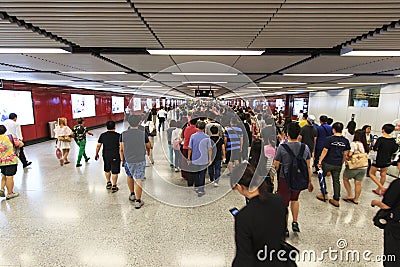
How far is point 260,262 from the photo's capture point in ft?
4.66

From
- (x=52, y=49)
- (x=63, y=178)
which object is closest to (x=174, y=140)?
(x=63, y=178)

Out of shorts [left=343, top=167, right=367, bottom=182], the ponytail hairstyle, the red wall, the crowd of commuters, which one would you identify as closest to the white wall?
the crowd of commuters

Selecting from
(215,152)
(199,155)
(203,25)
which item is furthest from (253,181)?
(215,152)

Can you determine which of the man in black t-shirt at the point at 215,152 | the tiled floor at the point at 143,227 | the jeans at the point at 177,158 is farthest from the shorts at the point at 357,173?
the jeans at the point at 177,158

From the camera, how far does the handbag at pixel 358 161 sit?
3869mm

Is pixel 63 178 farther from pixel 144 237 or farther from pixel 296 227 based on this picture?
pixel 296 227

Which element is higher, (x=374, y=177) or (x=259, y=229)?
(x=259, y=229)

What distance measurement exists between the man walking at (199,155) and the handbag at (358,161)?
2438 mm

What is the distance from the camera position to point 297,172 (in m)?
2.84

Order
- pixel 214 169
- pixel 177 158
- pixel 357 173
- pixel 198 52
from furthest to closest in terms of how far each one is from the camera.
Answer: pixel 177 158 → pixel 214 169 → pixel 357 173 → pixel 198 52

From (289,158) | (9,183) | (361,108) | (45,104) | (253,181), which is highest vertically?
(45,104)

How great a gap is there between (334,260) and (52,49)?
14.9 ft

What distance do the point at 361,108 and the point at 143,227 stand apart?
10.7m

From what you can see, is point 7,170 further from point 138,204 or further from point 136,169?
point 138,204
